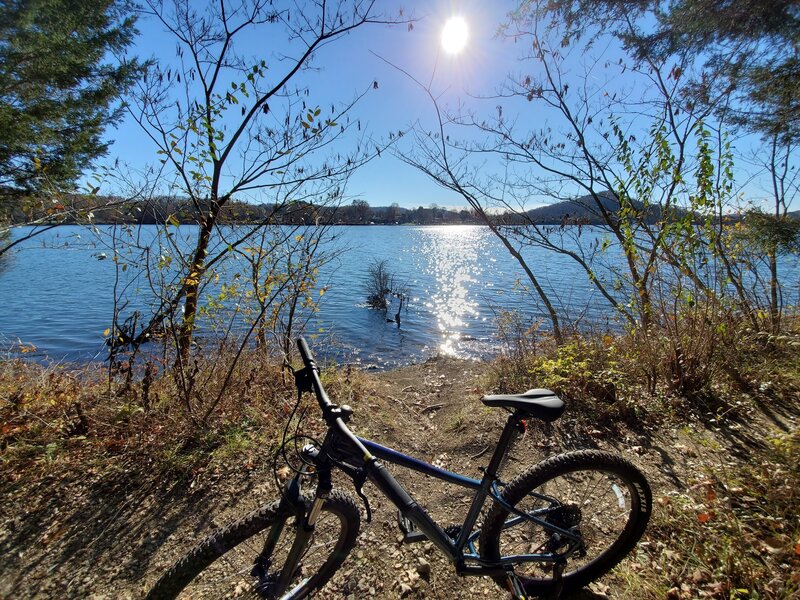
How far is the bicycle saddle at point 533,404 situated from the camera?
188 centimetres

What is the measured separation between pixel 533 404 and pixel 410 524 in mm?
973

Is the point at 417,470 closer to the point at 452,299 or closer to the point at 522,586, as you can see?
the point at 522,586

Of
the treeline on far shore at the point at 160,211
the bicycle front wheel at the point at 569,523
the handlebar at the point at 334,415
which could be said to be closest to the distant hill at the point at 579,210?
the treeline on far shore at the point at 160,211

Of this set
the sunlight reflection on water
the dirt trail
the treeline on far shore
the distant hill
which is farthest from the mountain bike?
the sunlight reflection on water

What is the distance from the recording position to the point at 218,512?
117 inches

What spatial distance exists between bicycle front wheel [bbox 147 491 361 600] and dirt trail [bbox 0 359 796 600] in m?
0.32

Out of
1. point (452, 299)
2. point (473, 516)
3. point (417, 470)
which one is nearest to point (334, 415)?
point (417, 470)

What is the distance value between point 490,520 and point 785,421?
399 centimetres

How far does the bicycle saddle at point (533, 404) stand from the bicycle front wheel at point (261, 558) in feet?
3.36

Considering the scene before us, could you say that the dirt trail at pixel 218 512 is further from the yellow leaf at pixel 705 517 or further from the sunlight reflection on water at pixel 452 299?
the sunlight reflection on water at pixel 452 299

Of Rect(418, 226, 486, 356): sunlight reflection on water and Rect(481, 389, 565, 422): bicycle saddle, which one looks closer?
Rect(481, 389, 565, 422): bicycle saddle

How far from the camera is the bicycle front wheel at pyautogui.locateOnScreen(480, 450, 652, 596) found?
2.07 meters

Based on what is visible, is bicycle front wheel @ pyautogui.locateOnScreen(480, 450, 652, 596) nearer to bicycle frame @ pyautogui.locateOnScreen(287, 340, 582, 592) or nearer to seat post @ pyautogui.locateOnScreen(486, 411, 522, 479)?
bicycle frame @ pyautogui.locateOnScreen(287, 340, 582, 592)

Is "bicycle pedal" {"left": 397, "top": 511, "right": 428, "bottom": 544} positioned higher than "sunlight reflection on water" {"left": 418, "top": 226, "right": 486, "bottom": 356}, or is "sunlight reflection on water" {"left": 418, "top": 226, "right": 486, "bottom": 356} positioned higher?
"bicycle pedal" {"left": 397, "top": 511, "right": 428, "bottom": 544}
